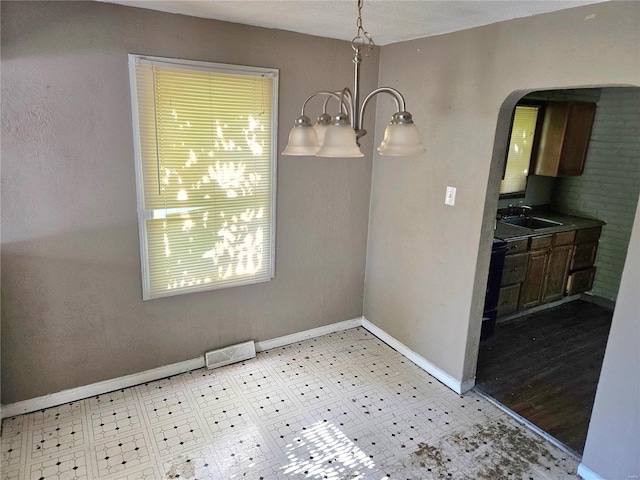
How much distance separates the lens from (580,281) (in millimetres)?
4266

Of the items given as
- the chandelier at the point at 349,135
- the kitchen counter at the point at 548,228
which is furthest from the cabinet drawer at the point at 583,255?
the chandelier at the point at 349,135

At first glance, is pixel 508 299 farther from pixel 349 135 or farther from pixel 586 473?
pixel 349 135

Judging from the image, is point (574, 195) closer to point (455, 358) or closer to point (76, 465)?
point (455, 358)

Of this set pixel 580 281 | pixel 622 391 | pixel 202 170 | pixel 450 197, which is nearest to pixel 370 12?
pixel 450 197

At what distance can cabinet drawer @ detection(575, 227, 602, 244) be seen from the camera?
4098 mm

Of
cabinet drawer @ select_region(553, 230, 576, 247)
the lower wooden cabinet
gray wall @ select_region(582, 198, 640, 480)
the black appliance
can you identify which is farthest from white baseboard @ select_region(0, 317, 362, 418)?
cabinet drawer @ select_region(553, 230, 576, 247)

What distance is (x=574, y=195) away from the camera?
444 cm

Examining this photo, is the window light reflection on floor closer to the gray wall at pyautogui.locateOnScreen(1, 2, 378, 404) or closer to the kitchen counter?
the gray wall at pyautogui.locateOnScreen(1, 2, 378, 404)

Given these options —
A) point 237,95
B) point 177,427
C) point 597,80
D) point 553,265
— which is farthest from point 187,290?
point 553,265

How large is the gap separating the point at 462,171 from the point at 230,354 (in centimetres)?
204

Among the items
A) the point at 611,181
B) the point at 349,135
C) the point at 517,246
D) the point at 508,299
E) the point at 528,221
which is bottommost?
the point at 508,299

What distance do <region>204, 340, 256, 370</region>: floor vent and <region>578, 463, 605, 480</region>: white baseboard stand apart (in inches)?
83.1

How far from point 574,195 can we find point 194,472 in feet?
14.3

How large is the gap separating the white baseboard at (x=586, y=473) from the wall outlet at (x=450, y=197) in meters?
1.59
